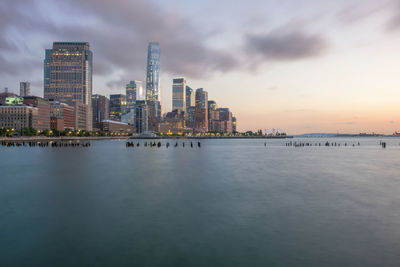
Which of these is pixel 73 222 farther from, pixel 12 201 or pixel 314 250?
pixel 314 250

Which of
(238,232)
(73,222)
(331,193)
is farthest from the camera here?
(331,193)

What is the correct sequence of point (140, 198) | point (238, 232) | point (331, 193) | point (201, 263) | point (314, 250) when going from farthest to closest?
point (331, 193) → point (140, 198) → point (238, 232) → point (314, 250) → point (201, 263)

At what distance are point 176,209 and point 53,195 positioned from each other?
46.9ft

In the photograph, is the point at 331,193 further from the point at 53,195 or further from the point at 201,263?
the point at 53,195

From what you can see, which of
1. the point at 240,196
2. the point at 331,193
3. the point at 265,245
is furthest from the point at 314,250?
the point at 331,193

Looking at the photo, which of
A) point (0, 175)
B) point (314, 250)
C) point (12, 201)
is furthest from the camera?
point (0, 175)

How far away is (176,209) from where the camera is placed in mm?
25266

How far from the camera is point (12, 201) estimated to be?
1099 inches

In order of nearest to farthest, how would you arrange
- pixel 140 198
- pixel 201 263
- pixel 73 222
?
pixel 201 263
pixel 73 222
pixel 140 198

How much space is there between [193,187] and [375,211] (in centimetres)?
1977

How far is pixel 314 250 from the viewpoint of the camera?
1600 cm

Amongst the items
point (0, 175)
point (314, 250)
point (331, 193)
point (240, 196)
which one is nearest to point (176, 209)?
point (240, 196)

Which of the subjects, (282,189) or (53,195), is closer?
(53,195)

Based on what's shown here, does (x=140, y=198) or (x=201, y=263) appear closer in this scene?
(x=201, y=263)
